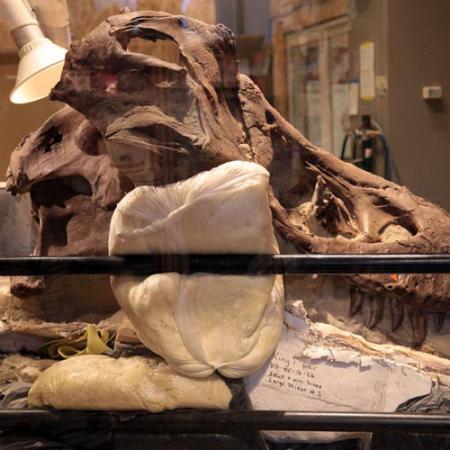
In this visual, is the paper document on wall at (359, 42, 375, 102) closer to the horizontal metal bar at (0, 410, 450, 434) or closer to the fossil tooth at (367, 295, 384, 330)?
the fossil tooth at (367, 295, 384, 330)

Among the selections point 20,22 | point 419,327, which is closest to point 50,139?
point 20,22

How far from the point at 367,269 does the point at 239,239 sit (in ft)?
0.68

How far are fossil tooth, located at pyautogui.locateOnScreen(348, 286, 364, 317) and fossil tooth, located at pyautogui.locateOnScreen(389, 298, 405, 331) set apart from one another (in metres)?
0.06

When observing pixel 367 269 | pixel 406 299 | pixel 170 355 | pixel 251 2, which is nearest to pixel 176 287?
pixel 170 355

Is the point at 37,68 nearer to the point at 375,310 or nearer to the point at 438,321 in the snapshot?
the point at 375,310

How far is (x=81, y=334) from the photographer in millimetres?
1443

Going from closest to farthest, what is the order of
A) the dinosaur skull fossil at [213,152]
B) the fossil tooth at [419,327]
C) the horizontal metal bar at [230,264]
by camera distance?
the horizontal metal bar at [230,264] → the dinosaur skull fossil at [213,152] → the fossil tooth at [419,327]

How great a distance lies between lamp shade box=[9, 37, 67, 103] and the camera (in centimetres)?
144

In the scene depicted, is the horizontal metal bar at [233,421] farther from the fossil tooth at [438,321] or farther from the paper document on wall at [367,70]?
the paper document on wall at [367,70]

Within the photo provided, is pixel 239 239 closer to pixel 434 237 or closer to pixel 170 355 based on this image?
pixel 170 355

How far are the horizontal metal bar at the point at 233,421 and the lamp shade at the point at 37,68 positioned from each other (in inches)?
25.2

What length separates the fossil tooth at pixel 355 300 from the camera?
1.39m

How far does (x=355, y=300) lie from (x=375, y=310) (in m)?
0.04

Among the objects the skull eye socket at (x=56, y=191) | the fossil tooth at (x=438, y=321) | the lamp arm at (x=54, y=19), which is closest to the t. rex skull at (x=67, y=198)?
the skull eye socket at (x=56, y=191)
